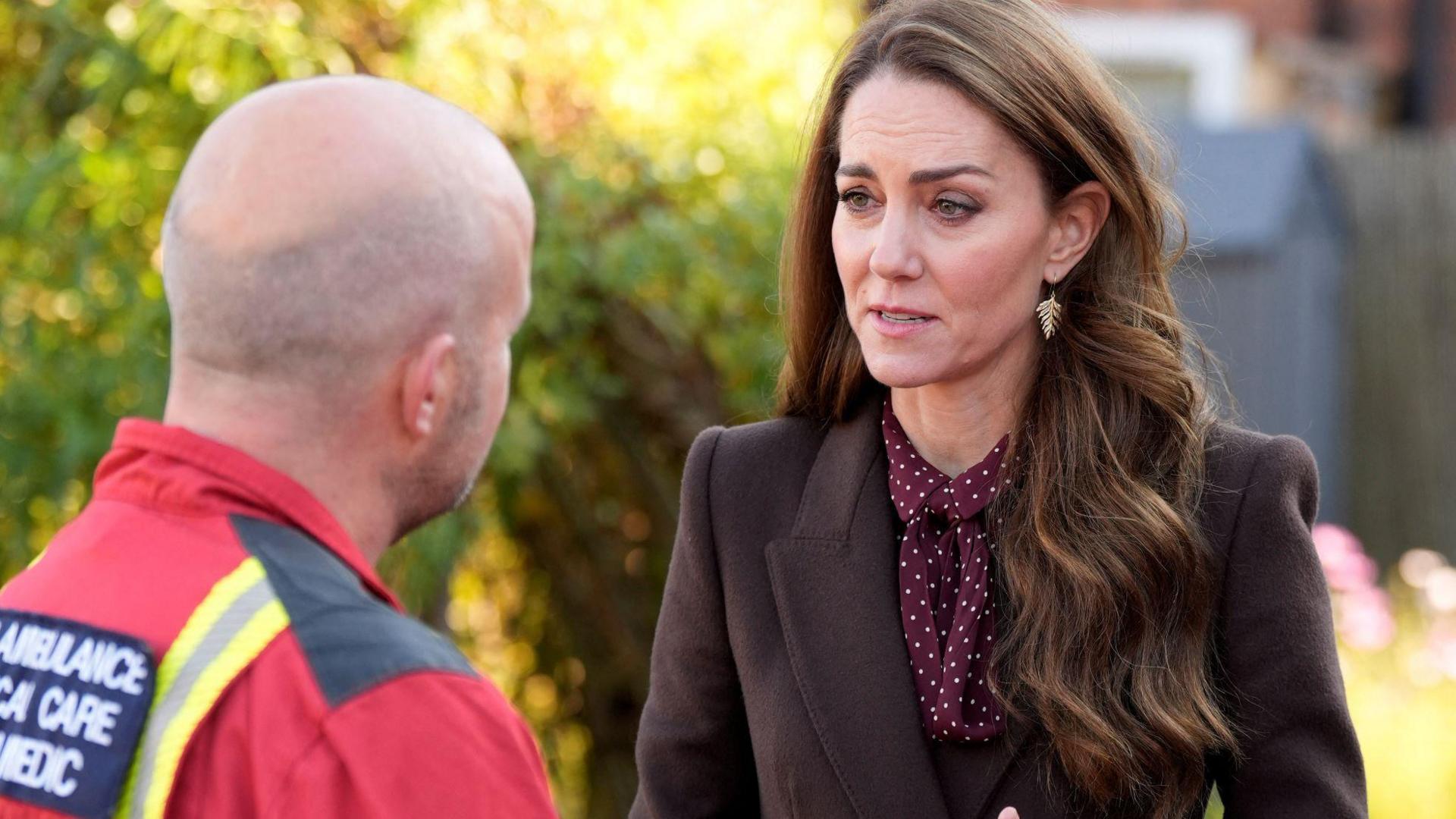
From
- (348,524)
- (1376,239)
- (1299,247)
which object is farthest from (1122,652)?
(1376,239)

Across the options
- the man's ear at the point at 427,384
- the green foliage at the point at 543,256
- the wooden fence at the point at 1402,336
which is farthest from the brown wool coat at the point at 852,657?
the wooden fence at the point at 1402,336

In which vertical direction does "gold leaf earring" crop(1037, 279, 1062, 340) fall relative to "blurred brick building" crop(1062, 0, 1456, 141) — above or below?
below

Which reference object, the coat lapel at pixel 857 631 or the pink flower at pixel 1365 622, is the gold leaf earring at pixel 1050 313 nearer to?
the coat lapel at pixel 857 631

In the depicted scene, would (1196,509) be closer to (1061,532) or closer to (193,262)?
(1061,532)

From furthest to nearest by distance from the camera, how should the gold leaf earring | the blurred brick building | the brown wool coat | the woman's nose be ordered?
the blurred brick building
the gold leaf earring
the woman's nose
the brown wool coat

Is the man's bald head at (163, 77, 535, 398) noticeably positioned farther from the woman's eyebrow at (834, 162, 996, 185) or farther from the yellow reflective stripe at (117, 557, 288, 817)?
the woman's eyebrow at (834, 162, 996, 185)

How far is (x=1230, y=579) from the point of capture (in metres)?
2.18

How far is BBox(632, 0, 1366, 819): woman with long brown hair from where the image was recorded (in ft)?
7.01

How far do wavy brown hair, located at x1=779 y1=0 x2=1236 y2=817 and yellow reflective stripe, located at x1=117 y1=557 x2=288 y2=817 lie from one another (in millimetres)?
1095

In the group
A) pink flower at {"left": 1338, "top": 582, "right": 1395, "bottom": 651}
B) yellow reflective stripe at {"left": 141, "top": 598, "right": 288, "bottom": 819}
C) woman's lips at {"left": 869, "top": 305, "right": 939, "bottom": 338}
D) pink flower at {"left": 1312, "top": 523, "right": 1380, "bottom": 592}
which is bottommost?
pink flower at {"left": 1338, "top": 582, "right": 1395, "bottom": 651}

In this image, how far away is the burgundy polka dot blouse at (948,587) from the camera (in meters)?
2.21

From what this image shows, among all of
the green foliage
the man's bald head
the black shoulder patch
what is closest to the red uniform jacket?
the black shoulder patch

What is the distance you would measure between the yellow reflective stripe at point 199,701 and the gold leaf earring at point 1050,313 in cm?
131

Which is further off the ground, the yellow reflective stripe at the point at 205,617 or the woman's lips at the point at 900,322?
the woman's lips at the point at 900,322
